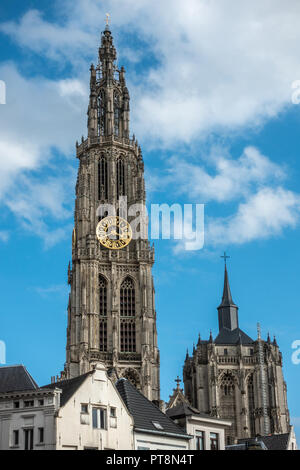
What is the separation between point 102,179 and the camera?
11306cm

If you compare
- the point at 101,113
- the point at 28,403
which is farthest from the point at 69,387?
the point at 101,113

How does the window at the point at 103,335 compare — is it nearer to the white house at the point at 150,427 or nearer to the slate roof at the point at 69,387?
the white house at the point at 150,427

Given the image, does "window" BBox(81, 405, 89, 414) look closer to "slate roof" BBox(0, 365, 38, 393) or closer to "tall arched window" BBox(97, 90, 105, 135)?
"slate roof" BBox(0, 365, 38, 393)

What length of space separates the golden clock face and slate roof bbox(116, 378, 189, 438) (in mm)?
60390

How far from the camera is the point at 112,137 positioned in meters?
114

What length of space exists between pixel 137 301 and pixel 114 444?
2492 inches

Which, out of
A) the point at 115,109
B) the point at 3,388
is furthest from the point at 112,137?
the point at 3,388

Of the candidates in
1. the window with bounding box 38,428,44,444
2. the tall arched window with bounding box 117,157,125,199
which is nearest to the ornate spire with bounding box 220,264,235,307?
the tall arched window with bounding box 117,157,125,199

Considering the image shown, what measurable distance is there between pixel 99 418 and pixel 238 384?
63.4 meters

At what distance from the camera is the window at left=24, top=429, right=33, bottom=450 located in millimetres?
39344

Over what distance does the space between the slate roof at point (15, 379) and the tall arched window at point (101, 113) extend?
7382cm

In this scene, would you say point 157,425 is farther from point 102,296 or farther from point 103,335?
point 102,296

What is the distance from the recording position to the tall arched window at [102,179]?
111544 mm

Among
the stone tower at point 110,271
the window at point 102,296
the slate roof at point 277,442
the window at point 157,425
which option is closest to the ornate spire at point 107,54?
the stone tower at point 110,271
